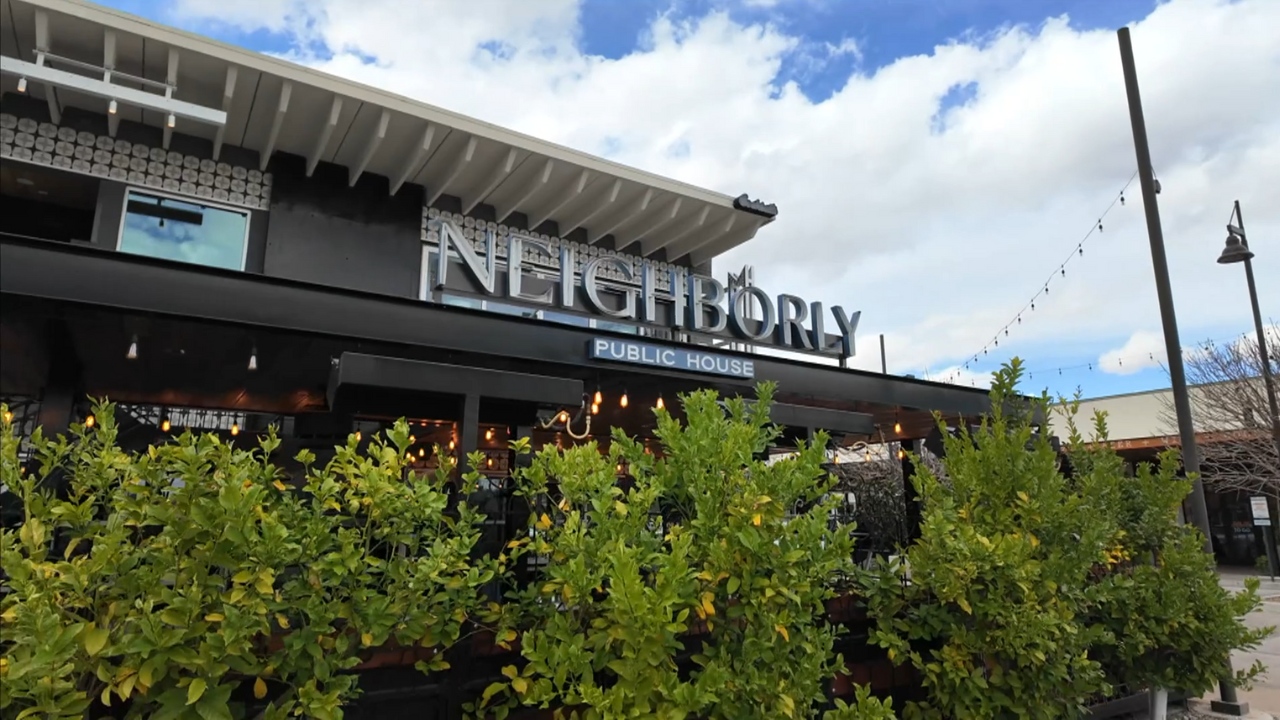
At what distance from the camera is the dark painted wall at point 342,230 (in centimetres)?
795

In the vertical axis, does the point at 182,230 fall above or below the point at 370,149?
below

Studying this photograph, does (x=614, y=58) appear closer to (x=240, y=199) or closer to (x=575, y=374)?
(x=240, y=199)

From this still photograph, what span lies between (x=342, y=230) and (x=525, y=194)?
88.8 inches

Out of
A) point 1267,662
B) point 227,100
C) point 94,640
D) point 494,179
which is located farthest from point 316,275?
point 1267,662

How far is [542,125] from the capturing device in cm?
2422

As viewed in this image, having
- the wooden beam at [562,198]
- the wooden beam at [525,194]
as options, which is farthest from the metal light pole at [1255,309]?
the wooden beam at [525,194]

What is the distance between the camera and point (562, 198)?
9.50 metres

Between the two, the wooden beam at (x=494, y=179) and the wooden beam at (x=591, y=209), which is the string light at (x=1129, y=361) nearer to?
the wooden beam at (x=591, y=209)

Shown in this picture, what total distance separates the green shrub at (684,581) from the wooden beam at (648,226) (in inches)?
254

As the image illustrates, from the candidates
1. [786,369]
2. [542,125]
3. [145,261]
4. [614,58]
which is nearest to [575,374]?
[786,369]

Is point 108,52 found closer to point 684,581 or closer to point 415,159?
point 415,159

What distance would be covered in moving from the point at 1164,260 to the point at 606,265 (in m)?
5.77

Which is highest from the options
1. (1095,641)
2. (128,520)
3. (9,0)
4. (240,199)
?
(9,0)

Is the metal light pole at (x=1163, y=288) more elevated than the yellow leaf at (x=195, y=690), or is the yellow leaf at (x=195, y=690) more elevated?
the metal light pole at (x=1163, y=288)
